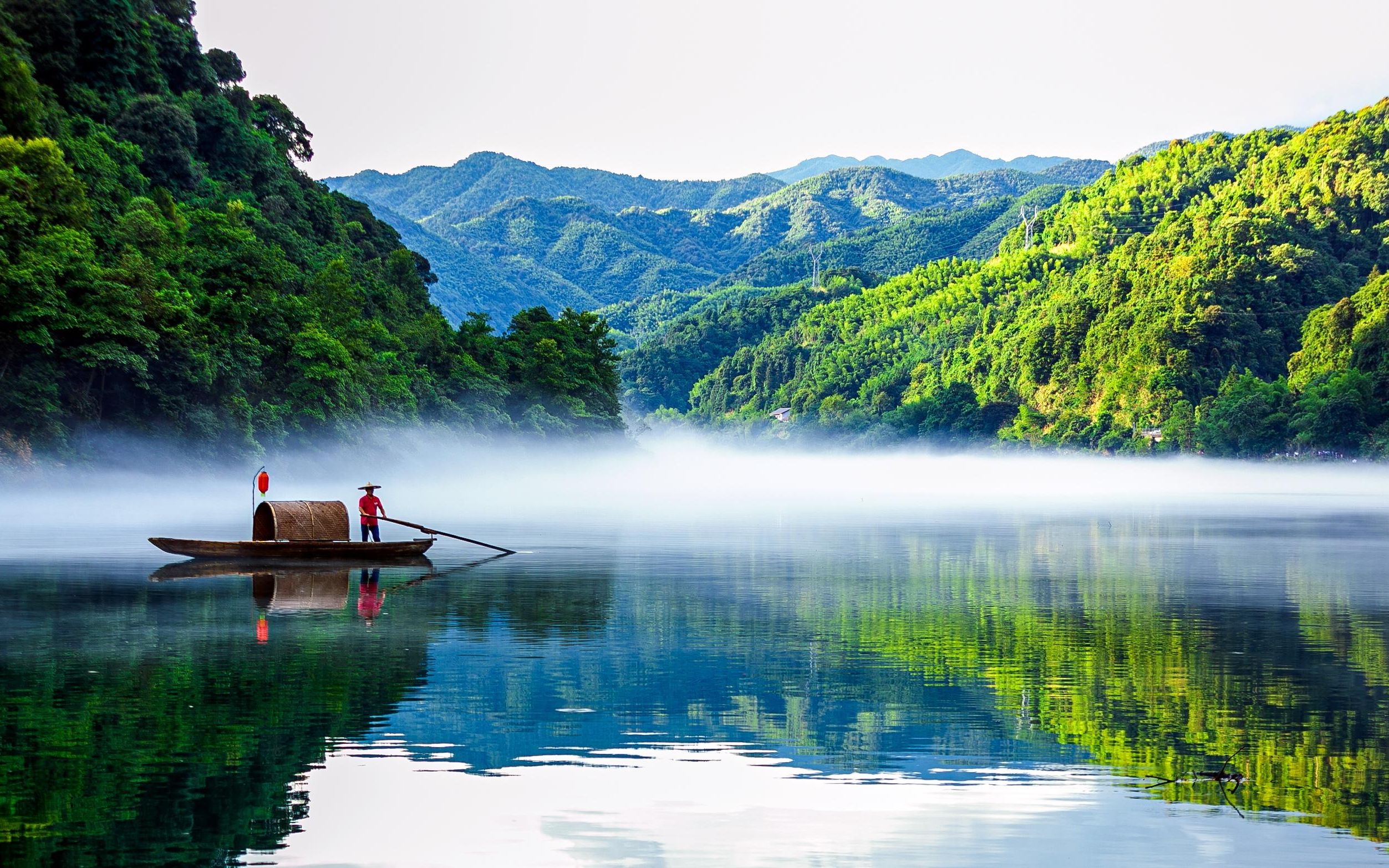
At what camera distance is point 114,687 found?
15602 millimetres

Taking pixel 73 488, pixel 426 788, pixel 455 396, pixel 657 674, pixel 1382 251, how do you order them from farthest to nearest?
pixel 1382 251
pixel 455 396
pixel 73 488
pixel 657 674
pixel 426 788

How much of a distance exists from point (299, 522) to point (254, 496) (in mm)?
12882

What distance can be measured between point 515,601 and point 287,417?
49146 millimetres

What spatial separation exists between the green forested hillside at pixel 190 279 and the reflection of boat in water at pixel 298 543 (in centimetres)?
2312

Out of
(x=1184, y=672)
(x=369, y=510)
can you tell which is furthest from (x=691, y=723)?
(x=369, y=510)

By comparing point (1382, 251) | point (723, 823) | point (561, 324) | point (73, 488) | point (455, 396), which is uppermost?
point (1382, 251)

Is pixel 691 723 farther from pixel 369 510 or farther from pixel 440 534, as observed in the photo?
pixel 369 510

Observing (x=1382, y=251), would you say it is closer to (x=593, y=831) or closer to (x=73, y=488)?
(x=73, y=488)

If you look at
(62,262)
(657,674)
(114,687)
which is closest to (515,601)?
(657,674)

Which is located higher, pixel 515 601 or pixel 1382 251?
pixel 1382 251

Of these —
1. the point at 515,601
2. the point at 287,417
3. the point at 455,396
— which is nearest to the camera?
the point at 515,601

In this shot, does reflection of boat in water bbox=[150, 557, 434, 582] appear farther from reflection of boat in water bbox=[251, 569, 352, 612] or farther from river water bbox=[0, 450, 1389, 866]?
river water bbox=[0, 450, 1389, 866]

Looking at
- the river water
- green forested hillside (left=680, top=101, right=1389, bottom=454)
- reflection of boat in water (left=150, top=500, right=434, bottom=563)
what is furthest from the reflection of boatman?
green forested hillside (left=680, top=101, right=1389, bottom=454)

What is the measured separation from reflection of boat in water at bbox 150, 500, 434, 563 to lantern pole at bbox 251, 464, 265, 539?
0.45 metres
